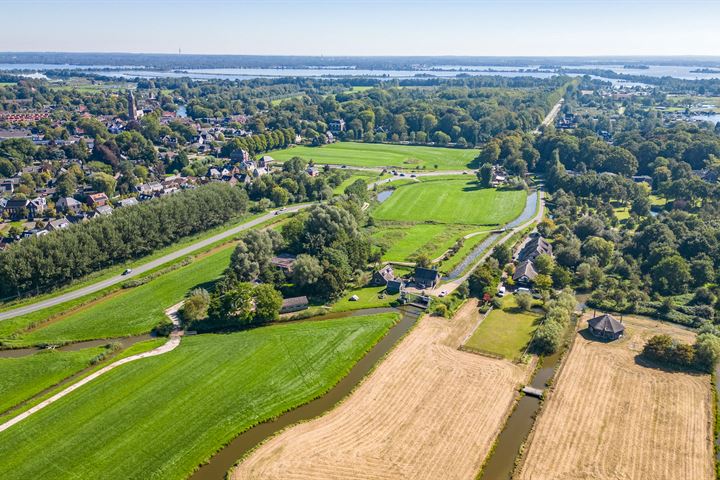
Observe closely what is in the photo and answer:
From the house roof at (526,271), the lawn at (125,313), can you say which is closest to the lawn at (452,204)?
the house roof at (526,271)

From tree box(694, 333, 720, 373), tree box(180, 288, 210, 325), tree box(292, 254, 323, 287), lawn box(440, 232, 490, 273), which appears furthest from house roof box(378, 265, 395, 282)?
tree box(694, 333, 720, 373)

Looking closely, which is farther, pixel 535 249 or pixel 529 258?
pixel 535 249

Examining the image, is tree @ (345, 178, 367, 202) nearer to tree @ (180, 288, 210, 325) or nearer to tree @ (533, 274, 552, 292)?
tree @ (533, 274, 552, 292)

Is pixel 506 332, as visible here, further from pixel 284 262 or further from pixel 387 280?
pixel 284 262

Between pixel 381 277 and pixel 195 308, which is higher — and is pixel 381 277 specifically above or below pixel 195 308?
below

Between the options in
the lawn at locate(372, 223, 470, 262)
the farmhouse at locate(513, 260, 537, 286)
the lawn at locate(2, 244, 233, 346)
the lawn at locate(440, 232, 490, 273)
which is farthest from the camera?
the lawn at locate(372, 223, 470, 262)

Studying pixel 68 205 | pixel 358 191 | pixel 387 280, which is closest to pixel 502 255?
pixel 387 280
